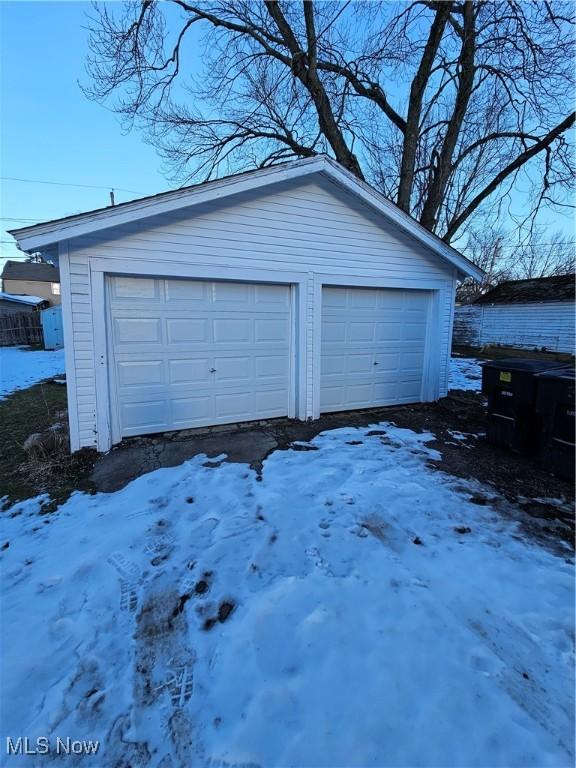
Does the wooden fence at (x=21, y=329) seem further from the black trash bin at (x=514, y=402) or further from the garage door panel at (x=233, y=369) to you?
the black trash bin at (x=514, y=402)

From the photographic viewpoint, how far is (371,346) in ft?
22.3

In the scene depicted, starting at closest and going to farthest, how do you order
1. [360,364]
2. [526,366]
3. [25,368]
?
[526,366] → [360,364] → [25,368]

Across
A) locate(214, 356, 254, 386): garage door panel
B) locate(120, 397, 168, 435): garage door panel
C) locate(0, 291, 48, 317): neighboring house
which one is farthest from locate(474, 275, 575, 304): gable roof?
locate(0, 291, 48, 317): neighboring house

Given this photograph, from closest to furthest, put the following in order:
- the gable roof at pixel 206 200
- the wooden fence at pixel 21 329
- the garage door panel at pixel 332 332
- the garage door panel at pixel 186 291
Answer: the gable roof at pixel 206 200 → the garage door panel at pixel 186 291 → the garage door panel at pixel 332 332 → the wooden fence at pixel 21 329

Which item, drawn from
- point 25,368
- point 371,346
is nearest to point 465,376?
point 371,346

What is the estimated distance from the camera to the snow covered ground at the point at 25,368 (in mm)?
10117

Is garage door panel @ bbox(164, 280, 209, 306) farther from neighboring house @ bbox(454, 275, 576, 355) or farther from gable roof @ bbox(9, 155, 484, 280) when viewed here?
neighboring house @ bbox(454, 275, 576, 355)

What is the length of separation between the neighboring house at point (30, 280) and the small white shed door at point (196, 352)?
32704 millimetres

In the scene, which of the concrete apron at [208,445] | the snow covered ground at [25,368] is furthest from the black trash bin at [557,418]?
the snow covered ground at [25,368]

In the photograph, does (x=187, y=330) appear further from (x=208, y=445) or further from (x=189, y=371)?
(x=208, y=445)

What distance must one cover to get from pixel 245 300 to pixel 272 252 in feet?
2.87

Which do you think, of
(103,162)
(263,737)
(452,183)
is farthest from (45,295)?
(263,737)

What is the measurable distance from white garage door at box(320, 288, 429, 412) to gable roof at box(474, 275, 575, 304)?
1385 cm

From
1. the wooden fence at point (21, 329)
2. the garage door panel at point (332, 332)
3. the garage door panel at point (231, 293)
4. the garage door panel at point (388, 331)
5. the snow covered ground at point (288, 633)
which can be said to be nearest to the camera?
the snow covered ground at point (288, 633)
